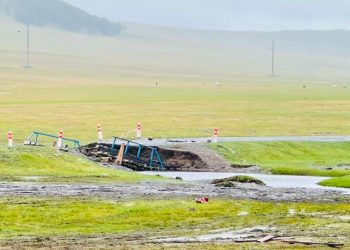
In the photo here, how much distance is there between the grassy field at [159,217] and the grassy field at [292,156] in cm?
1991

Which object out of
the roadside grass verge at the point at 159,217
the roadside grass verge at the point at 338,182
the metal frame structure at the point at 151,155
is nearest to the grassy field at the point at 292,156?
the roadside grass verge at the point at 338,182

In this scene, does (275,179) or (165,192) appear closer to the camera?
(165,192)

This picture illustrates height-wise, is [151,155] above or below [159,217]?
below

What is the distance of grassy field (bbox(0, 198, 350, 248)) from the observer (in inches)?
1282

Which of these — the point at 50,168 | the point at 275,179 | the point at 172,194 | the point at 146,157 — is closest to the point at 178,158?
the point at 146,157

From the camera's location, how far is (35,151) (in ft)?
182

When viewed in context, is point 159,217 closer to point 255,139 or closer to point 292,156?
point 292,156

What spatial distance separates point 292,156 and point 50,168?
2246cm

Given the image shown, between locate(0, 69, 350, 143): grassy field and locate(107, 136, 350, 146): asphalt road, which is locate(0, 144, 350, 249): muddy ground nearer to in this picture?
locate(107, 136, 350, 146): asphalt road

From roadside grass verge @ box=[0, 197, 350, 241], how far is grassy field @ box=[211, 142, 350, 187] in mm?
19827

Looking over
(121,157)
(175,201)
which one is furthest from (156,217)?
(121,157)

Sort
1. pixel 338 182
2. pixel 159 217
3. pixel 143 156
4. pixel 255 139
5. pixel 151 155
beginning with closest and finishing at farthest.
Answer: pixel 159 217 → pixel 338 182 → pixel 151 155 → pixel 143 156 → pixel 255 139

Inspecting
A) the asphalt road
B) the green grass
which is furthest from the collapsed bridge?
the green grass

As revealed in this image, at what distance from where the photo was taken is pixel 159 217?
35812 millimetres
